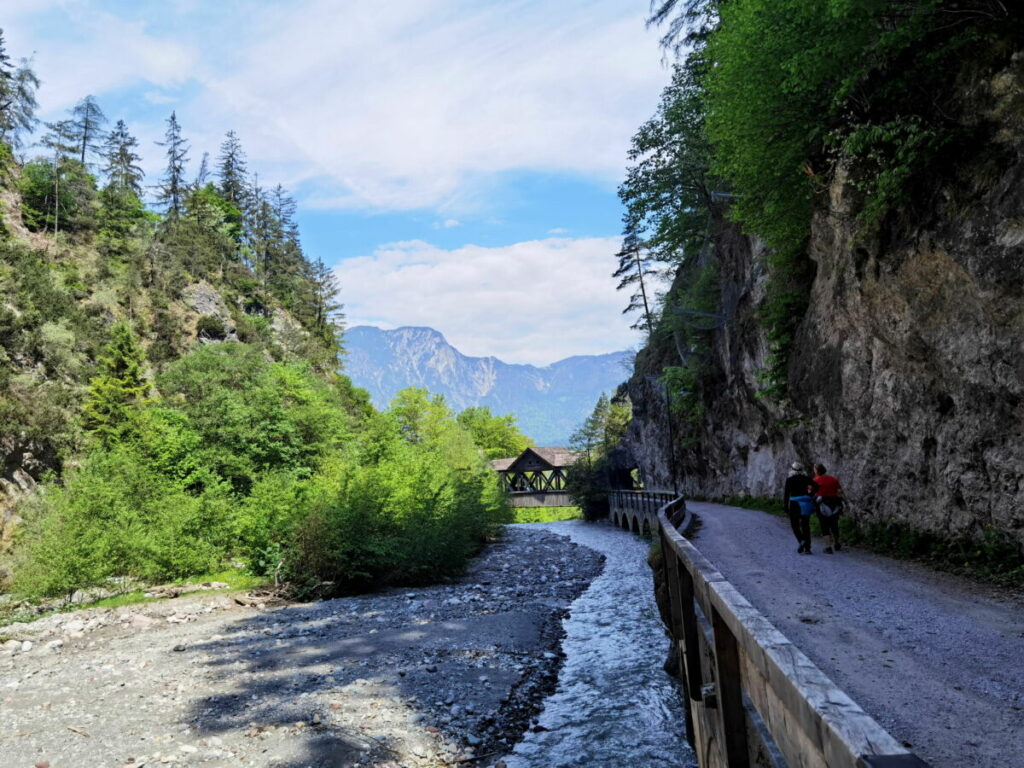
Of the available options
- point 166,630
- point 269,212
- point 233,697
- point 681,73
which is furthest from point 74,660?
point 269,212

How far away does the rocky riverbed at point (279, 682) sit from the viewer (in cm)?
828

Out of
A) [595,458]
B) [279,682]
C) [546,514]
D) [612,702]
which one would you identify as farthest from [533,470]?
[279,682]

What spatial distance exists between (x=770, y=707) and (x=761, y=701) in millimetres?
260

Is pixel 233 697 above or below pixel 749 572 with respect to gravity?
below

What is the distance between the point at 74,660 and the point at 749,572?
13189 millimetres

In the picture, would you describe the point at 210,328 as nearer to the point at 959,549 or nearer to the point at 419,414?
the point at 419,414

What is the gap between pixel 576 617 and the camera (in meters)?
17.7

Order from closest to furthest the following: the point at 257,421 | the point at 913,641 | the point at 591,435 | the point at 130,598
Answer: the point at 913,641, the point at 130,598, the point at 257,421, the point at 591,435

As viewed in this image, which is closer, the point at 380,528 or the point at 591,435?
the point at 380,528

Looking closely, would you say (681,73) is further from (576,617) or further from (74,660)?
(74,660)

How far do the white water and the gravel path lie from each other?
2.48 m

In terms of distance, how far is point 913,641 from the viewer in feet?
20.5

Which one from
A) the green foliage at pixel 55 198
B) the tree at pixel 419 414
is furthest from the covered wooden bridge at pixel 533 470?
the green foliage at pixel 55 198

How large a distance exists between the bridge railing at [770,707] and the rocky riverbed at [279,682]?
4.86 metres
